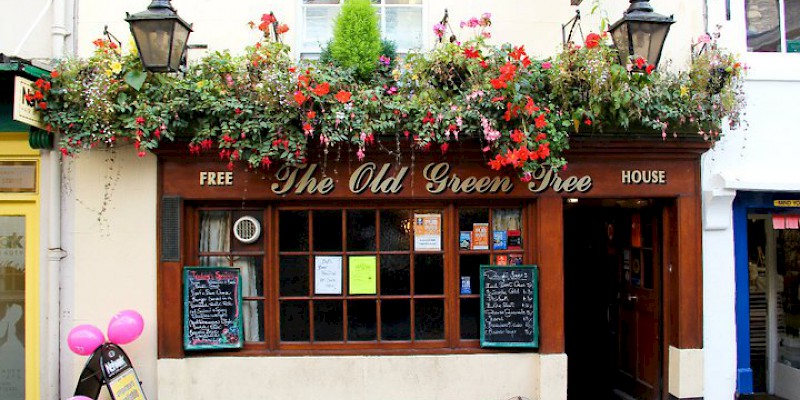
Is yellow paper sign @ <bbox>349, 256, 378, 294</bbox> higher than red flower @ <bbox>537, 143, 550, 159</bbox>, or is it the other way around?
red flower @ <bbox>537, 143, 550, 159</bbox>

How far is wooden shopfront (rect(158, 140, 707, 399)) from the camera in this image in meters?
6.25

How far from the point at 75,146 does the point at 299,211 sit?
219 cm

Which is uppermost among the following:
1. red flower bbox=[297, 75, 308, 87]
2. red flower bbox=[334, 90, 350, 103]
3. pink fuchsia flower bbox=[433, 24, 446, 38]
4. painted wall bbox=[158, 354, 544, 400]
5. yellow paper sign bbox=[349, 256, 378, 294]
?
pink fuchsia flower bbox=[433, 24, 446, 38]

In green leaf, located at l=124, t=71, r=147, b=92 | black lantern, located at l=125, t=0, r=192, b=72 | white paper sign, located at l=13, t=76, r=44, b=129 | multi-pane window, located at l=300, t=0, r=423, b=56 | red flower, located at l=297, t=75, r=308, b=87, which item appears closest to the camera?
black lantern, located at l=125, t=0, r=192, b=72

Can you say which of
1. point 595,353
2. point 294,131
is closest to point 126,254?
point 294,131

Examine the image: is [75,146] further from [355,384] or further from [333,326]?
[355,384]

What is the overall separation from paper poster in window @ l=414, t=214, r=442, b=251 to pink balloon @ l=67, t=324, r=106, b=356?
321 centimetres

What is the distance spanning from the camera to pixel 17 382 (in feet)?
20.8

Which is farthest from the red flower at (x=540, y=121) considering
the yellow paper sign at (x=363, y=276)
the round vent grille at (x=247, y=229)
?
the round vent grille at (x=247, y=229)

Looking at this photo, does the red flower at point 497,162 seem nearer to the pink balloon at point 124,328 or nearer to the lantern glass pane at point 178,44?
the lantern glass pane at point 178,44

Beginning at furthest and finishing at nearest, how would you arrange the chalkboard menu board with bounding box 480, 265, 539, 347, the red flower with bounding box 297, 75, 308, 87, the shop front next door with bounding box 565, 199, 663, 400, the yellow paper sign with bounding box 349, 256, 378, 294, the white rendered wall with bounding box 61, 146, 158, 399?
the shop front next door with bounding box 565, 199, 663, 400 < the yellow paper sign with bounding box 349, 256, 378, 294 < the chalkboard menu board with bounding box 480, 265, 539, 347 < the white rendered wall with bounding box 61, 146, 158, 399 < the red flower with bounding box 297, 75, 308, 87

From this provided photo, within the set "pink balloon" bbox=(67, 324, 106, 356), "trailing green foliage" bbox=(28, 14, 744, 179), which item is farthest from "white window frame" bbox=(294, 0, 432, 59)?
"pink balloon" bbox=(67, 324, 106, 356)

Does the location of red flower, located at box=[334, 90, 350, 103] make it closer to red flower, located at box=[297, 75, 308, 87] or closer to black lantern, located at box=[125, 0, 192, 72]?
red flower, located at box=[297, 75, 308, 87]

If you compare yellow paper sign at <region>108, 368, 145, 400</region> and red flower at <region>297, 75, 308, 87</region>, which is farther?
yellow paper sign at <region>108, 368, 145, 400</region>
